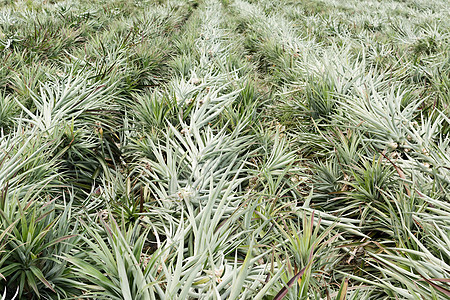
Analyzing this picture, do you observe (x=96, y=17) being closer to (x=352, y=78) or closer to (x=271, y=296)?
(x=352, y=78)

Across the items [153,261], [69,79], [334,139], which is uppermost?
[69,79]

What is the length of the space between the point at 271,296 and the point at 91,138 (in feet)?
4.61

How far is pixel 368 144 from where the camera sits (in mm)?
1700

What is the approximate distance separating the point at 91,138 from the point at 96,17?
176 inches

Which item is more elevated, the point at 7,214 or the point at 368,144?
the point at 7,214

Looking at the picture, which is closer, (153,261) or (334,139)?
(153,261)

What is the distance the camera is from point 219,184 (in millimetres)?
1193

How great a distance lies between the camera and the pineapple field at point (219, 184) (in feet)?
3.01

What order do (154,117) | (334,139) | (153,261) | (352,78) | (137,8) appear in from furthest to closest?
(137,8) → (352,78) → (154,117) → (334,139) → (153,261)

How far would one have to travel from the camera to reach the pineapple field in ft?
3.01

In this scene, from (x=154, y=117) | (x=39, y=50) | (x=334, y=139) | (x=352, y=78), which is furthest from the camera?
(x=39, y=50)

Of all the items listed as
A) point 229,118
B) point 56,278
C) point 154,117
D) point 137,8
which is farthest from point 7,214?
point 137,8

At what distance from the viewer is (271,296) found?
914mm

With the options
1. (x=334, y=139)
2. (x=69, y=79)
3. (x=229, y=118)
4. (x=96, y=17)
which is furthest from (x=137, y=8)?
(x=334, y=139)
